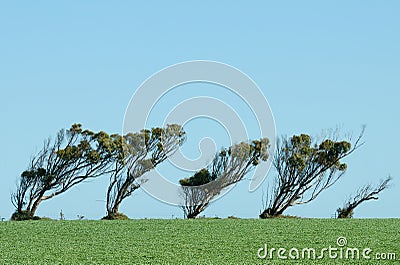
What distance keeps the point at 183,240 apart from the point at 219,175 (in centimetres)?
999

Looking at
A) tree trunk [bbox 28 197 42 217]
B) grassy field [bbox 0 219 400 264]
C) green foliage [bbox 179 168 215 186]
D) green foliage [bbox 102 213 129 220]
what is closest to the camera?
grassy field [bbox 0 219 400 264]

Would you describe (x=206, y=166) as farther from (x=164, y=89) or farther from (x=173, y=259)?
(x=173, y=259)

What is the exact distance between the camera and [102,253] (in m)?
11.0

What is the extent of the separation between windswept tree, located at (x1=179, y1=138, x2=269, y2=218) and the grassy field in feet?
19.0

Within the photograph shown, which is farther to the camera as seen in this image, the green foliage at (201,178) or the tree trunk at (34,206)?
the green foliage at (201,178)

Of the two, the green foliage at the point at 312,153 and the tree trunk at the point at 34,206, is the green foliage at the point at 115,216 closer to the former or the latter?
the tree trunk at the point at 34,206

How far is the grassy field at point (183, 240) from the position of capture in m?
10.4

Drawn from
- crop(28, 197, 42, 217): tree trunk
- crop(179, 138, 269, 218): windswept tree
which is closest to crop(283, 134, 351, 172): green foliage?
crop(179, 138, 269, 218): windswept tree

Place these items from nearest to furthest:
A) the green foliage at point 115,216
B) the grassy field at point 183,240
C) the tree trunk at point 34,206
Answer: the grassy field at point 183,240, the green foliage at point 115,216, the tree trunk at point 34,206

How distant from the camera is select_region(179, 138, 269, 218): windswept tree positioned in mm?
21938

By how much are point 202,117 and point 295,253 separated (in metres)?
6.29

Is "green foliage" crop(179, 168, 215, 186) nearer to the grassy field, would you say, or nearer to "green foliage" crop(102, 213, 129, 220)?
"green foliage" crop(102, 213, 129, 220)

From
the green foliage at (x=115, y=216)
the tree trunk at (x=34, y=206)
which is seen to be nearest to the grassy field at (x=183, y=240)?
the green foliage at (x=115, y=216)

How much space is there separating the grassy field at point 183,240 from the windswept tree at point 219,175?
228 inches
